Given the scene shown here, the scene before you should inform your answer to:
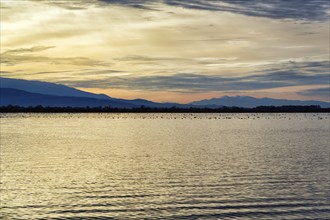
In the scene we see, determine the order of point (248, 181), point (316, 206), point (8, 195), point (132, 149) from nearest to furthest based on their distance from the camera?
point (316, 206), point (8, 195), point (248, 181), point (132, 149)

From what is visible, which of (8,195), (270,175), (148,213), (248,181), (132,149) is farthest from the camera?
(132,149)

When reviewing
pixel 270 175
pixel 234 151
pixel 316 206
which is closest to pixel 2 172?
pixel 270 175

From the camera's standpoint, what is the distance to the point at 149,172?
127 feet

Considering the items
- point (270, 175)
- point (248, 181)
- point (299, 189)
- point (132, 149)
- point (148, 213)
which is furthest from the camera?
point (132, 149)

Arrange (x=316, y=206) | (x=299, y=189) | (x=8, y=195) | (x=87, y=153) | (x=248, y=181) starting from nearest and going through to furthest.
A: (x=316, y=206), (x=8, y=195), (x=299, y=189), (x=248, y=181), (x=87, y=153)

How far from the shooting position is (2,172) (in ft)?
126

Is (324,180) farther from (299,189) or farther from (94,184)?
(94,184)

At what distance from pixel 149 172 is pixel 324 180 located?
13119 millimetres

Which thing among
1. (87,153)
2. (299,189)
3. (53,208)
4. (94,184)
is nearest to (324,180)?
(299,189)

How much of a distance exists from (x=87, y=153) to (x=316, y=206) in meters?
33.7

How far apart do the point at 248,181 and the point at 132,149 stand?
91.4ft

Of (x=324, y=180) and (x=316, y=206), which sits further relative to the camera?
(x=324, y=180)

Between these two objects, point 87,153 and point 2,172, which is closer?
point 2,172

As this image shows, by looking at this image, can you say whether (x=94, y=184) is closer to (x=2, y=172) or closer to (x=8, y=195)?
(x=8, y=195)
